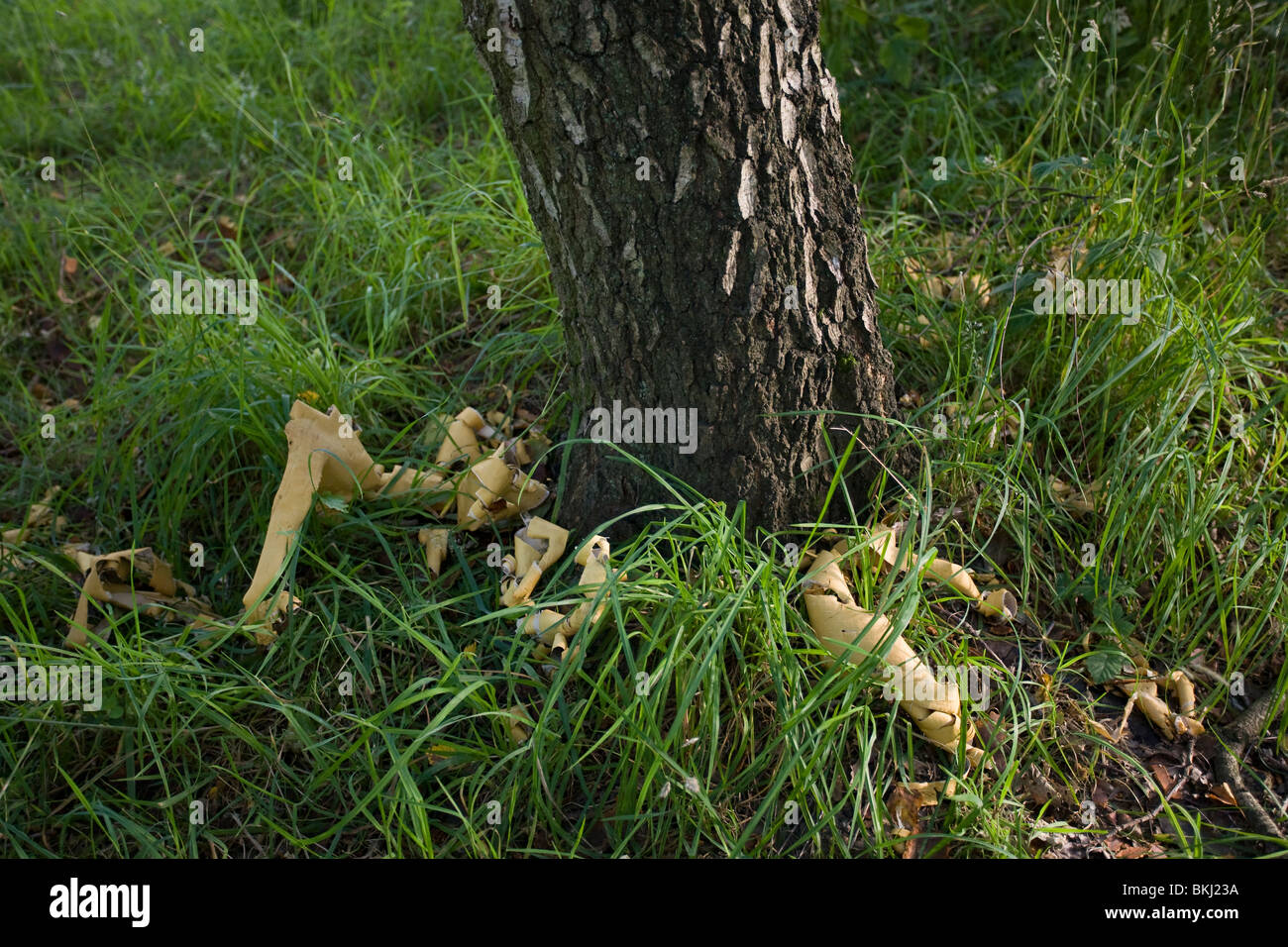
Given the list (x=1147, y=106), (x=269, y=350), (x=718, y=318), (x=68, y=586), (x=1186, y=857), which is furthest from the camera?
(x=1147, y=106)

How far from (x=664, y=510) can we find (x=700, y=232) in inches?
24.4

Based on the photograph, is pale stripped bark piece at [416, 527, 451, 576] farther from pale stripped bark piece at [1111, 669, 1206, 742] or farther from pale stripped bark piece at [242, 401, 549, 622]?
pale stripped bark piece at [1111, 669, 1206, 742]

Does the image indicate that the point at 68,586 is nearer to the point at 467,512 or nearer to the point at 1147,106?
the point at 467,512

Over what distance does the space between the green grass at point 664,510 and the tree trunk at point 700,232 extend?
197mm

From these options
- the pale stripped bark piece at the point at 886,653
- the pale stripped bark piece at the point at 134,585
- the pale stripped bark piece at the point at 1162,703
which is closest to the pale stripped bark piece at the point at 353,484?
the pale stripped bark piece at the point at 134,585

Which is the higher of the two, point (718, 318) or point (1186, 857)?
point (718, 318)

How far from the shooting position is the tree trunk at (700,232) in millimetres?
1660

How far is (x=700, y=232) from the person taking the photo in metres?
1.79

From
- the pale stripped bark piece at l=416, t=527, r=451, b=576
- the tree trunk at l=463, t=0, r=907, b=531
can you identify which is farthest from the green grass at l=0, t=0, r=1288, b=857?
the tree trunk at l=463, t=0, r=907, b=531

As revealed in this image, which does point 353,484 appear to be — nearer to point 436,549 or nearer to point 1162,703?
point 436,549

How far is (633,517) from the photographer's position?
214 centimetres

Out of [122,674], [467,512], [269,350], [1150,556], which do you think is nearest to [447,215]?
[269,350]

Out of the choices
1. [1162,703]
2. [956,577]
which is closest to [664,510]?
[956,577]

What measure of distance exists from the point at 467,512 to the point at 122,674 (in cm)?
75
